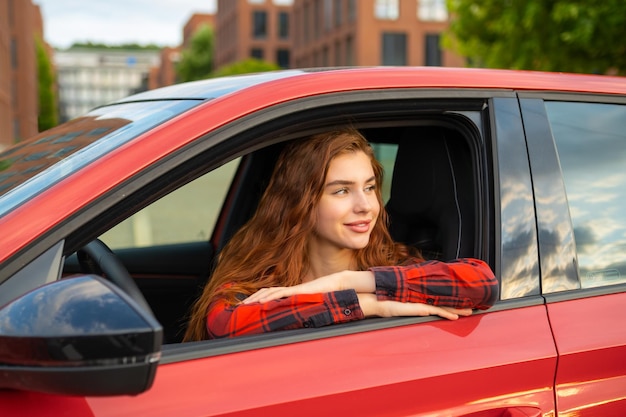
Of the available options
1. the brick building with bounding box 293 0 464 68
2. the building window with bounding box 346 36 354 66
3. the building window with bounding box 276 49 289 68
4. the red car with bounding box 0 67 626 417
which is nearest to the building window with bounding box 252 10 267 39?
the building window with bounding box 276 49 289 68

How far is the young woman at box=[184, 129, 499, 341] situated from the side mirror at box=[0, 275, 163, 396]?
1.81 feet

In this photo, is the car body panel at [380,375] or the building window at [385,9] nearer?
the car body panel at [380,375]

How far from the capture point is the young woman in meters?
1.85

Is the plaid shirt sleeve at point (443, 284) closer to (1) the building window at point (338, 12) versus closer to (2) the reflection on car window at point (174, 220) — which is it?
(2) the reflection on car window at point (174, 220)

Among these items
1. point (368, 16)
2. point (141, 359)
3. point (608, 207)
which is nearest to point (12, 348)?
point (141, 359)

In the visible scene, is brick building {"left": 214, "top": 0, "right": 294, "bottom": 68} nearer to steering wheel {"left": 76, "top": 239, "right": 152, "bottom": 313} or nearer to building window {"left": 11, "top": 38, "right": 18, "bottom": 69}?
building window {"left": 11, "top": 38, "right": 18, "bottom": 69}

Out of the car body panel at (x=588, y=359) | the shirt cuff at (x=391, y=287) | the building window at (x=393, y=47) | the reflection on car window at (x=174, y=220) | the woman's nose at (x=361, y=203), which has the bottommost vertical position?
the reflection on car window at (x=174, y=220)

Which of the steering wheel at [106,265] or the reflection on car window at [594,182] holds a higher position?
the reflection on car window at [594,182]

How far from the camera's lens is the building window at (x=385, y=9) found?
163 feet

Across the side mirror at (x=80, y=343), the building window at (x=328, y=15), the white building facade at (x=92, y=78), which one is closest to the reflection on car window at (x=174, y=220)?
the side mirror at (x=80, y=343)

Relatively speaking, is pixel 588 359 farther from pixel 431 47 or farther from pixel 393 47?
Result: pixel 431 47

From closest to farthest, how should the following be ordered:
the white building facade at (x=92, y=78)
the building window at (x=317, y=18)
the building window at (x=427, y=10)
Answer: the building window at (x=427, y=10) → the building window at (x=317, y=18) → the white building facade at (x=92, y=78)

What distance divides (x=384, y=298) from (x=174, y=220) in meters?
10.8

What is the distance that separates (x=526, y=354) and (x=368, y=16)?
4903cm
